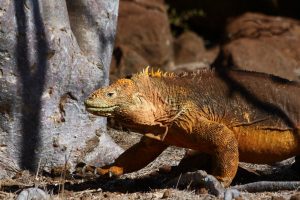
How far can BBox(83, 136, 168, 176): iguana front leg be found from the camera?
8.09 meters

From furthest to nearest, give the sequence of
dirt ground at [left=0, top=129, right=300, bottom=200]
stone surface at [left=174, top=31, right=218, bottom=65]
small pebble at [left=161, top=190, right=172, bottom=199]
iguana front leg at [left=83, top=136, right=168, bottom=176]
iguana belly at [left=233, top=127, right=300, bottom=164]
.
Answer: stone surface at [left=174, top=31, right=218, bottom=65], iguana front leg at [left=83, top=136, right=168, bottom=176], iguana belly at [left=233, top=127, right=300, bottom=164], dirt ground at [left=0, top=129, right=300, bottom=200], small pebble at [left=161, top=190, right=172, bottom=199]

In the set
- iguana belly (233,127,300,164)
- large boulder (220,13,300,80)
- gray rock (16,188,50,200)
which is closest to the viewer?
gray rock (16,188,50,200)

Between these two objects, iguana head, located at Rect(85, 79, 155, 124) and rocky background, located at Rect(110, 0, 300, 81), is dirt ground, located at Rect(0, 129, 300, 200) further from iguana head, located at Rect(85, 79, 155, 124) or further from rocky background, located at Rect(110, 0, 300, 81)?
rocky background, located at Rect(110, 0, 300, 81)

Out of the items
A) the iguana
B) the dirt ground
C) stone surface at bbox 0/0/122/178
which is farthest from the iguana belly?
stone surface at bbox 0/0/122/178

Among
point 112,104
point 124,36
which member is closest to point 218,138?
point 112,104

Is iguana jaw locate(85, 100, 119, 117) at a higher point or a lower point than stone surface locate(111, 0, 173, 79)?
lower

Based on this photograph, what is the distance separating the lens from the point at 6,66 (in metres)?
8.48

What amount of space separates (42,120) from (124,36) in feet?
29.1

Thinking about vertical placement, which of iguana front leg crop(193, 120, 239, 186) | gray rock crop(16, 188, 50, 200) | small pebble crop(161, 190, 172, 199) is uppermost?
iguana front leg crop(193, 120, 239, 186)

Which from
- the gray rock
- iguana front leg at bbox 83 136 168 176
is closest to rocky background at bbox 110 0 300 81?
iguana front leg at bbox 83 136 168 176

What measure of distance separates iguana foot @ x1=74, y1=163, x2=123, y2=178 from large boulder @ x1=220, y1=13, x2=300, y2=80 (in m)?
6.45

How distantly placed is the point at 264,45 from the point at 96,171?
890 cm

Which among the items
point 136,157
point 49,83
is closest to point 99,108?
point 136,157

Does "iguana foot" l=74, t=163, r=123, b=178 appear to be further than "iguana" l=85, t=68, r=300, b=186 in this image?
Yes
